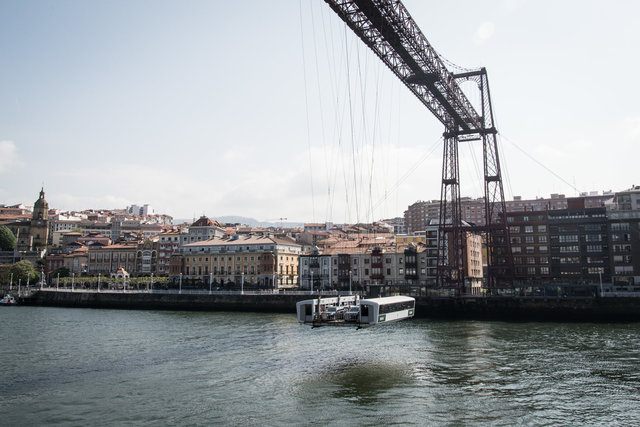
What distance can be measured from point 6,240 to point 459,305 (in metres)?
118

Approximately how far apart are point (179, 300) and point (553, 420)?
58060 millimetres

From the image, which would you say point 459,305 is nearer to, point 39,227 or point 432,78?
point 432,78

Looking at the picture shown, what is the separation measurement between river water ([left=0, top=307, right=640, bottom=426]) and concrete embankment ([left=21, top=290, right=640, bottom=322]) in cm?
1192

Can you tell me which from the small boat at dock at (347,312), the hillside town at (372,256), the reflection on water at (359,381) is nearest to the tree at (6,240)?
the hillside town at (372,256)

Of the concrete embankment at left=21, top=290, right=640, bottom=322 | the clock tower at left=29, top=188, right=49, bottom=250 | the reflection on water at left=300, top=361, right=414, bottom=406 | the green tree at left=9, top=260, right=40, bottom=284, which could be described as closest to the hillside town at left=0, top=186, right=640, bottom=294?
the green tree at left=9, top=260, right=40, bottom=284

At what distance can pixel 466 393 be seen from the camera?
753 inches

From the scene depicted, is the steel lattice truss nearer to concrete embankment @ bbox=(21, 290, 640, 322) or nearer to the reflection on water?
concrete embankment @ bbox=(21, 290, 640, 322)

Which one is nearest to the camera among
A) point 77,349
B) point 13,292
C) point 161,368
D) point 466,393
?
point 466,393

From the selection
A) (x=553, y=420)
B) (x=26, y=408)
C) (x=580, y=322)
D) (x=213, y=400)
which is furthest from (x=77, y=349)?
(x=580, y=322)

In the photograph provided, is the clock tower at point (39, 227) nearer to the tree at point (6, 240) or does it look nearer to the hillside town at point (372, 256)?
the tree at point (6, 240)

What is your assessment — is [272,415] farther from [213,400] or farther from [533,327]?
[533,327]

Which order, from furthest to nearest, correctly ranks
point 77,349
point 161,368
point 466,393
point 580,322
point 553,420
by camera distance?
point 580,322 → point 77,349 → point 161,368 → point 466,393 → point 553,420

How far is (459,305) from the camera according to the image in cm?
5338

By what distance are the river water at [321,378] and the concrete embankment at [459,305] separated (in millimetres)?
11922
